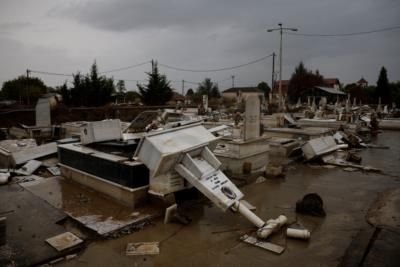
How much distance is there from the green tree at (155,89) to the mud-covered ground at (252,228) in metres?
23.0

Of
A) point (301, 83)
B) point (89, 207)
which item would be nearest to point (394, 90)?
point (301, 83)

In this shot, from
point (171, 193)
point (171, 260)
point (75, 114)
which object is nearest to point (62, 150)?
point (171, 193)

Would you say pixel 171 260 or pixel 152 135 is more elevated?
pixel 152 135

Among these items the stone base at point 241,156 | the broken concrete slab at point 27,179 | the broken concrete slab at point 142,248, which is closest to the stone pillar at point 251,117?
the stone base at point 241,156

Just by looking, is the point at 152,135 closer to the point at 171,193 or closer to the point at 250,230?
the point at 171,193

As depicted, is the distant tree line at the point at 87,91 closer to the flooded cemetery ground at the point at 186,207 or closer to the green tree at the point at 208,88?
the flooded cemetery ground at the point at 186,207

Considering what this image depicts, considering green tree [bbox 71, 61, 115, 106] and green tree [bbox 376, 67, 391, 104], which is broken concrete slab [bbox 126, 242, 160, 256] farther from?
green tree [bbox 376, 67, 391, 104]

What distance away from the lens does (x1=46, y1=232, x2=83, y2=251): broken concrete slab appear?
385cm

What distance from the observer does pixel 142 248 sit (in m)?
3.87

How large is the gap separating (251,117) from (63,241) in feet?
18.3

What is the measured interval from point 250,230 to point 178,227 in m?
1.13

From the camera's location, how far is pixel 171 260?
361cm

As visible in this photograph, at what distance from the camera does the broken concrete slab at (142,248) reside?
12.3ft

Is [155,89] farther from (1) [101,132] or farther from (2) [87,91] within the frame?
(1) [101,132]
